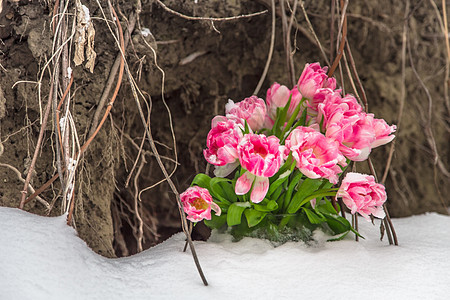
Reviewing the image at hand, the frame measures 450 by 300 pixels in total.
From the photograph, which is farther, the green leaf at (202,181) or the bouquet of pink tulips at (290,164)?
the green leaf at (202,181)

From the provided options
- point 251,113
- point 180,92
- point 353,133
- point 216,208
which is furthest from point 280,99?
point 180,92

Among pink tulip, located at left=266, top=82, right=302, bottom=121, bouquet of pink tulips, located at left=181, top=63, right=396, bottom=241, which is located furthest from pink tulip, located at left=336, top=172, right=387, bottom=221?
pink tulip, located at left=266, top=82, right=302, bottom=121

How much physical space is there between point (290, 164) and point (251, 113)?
5.7 inches

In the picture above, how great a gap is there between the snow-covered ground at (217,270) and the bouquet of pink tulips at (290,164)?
0.05m

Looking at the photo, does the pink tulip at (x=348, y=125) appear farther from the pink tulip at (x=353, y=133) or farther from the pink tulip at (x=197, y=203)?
the pink tulip at (x=197, y=203)

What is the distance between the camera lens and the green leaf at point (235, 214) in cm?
92

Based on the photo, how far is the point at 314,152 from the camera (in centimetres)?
87

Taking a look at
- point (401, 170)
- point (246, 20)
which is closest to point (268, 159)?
point (246, 20)

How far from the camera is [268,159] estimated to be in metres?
0.84

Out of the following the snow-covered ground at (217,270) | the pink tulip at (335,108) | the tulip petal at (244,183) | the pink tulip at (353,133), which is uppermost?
the pink tulip at (335,108)

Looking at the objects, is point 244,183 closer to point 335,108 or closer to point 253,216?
point 253,216

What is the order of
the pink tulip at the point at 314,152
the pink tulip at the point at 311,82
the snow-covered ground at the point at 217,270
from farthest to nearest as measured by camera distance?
the pink tulip at the point at 311,82, the pink tulip at the point at 314,152, the snow-covered ground at the point at 217,270

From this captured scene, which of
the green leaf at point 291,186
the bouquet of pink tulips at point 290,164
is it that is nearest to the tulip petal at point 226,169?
the bouquet of pink tulips at point 290,164

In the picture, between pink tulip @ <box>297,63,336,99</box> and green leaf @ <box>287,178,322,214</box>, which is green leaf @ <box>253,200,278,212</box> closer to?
green leaf @ <box>287,178,322,214</box>
